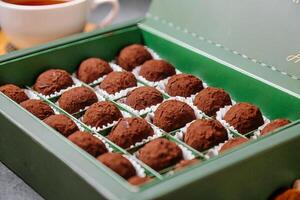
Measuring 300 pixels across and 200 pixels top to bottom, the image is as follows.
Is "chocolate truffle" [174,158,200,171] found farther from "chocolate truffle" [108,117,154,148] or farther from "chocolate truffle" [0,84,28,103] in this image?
"chocolate truffle" [0,84,28,103]

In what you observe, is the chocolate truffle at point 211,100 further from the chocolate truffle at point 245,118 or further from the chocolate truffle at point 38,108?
the chocolate truffle at point 38,108

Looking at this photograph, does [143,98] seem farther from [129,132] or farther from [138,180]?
[138,180]

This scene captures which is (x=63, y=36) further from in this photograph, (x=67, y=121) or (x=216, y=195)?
(x=216, y=195)

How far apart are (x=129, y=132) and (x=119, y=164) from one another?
0.10 meters

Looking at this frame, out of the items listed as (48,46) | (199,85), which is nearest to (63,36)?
(48,46)

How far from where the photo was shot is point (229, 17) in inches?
45.4

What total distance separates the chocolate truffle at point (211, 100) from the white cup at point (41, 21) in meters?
0.31

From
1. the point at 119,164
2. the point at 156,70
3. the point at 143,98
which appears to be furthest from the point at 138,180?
the point at 156,70

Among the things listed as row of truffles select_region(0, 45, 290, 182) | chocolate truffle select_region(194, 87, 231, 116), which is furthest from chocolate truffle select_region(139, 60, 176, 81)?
chocolate truffle select_region(194, 87, 231, 116)

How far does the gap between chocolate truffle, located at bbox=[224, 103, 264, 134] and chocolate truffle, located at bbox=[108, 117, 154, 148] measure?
129mm

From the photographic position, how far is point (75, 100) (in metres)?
1.05

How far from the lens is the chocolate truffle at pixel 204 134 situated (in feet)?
3.06

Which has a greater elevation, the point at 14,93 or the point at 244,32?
the point at 244,32

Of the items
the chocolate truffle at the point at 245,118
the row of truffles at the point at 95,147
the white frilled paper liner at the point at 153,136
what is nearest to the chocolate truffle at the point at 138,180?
the row of truffles at the point at 95,147
